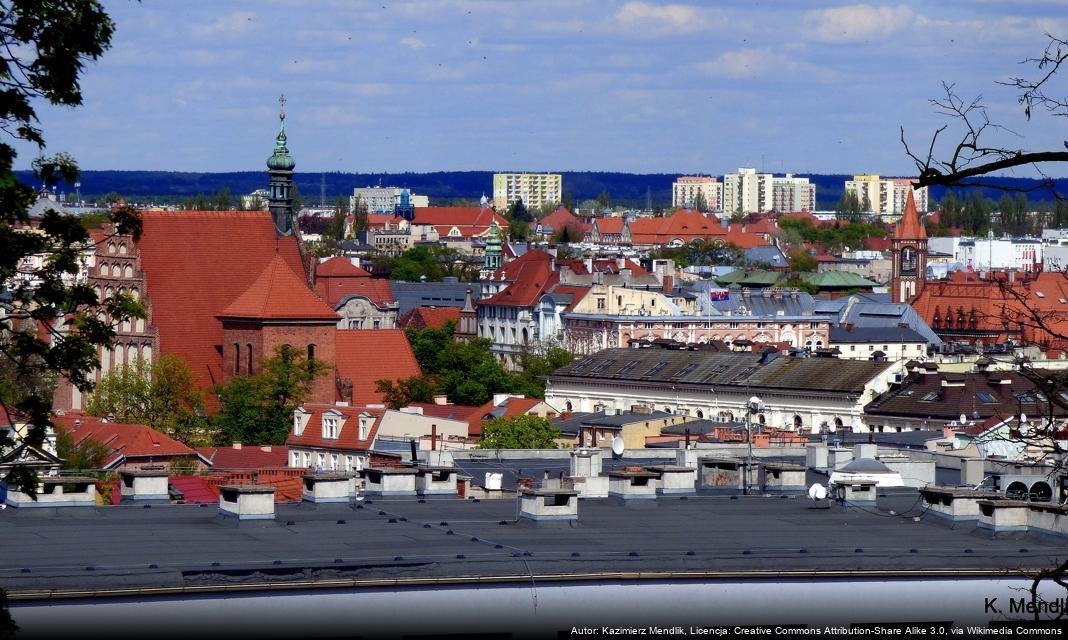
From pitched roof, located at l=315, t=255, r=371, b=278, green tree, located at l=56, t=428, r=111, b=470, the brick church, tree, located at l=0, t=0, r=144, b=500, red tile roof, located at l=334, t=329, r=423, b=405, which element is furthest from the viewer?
pitched roof, located at l=315, t=255, r=371, b=278

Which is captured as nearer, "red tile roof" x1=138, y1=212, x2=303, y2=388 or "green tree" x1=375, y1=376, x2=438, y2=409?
"green tree" x1=375, y1=376, x2=438, y2=409

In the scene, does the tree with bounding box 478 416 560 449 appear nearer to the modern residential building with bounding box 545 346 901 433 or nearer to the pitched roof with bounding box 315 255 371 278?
the modern residential building with bounding box 545 346 901 433

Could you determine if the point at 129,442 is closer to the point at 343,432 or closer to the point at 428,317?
the point at 343,432

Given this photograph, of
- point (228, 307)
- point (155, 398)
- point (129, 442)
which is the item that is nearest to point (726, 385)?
point (228, 307)

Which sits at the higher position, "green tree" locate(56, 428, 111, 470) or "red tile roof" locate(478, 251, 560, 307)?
"red tile roof" locate(478, 251, 560, 307)

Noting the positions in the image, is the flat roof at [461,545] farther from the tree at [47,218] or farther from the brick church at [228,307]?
the brick church at [228,307]

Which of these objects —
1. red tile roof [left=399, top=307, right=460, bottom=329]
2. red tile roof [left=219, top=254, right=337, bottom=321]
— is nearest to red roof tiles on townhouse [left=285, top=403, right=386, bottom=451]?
red tile roof [left=219, top=254, right=337, bottom=321]
